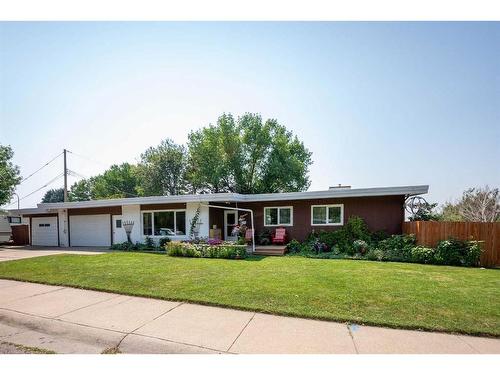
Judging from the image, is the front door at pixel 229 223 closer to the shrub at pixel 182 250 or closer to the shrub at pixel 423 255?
the shrub at pixel 182 250

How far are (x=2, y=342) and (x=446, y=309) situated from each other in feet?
23.4

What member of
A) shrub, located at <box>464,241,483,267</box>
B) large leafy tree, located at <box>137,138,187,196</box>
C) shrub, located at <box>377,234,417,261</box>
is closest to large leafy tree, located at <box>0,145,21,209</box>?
large leafy tree, located at <box>137,138,187,196</box>

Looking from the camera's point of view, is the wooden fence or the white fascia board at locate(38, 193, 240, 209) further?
the white fascia board at locate(38, 193, 240, 209)

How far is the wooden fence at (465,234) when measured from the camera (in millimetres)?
9797

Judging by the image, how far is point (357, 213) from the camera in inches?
523

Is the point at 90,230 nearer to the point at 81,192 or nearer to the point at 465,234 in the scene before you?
the point at 465,234

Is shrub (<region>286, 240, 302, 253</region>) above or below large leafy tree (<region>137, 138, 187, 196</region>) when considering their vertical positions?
below

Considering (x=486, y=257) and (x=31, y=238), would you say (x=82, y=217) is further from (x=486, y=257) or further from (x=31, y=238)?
(x=486, y=257)

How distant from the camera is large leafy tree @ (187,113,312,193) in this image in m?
28.5

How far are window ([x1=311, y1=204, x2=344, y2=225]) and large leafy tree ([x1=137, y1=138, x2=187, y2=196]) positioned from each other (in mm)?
22657

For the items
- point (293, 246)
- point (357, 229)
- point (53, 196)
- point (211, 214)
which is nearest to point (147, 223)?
point (211, 214)

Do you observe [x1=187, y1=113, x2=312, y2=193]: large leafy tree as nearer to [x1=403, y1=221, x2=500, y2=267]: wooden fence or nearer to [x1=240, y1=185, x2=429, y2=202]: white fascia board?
[x1=240, y1=185, x2=429, y2=202]: white fascia board

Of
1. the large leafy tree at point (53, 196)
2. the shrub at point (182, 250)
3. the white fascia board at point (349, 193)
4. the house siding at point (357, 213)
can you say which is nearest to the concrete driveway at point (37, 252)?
the shrub at point (182, 250)

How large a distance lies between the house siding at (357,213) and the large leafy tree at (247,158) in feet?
44.9
